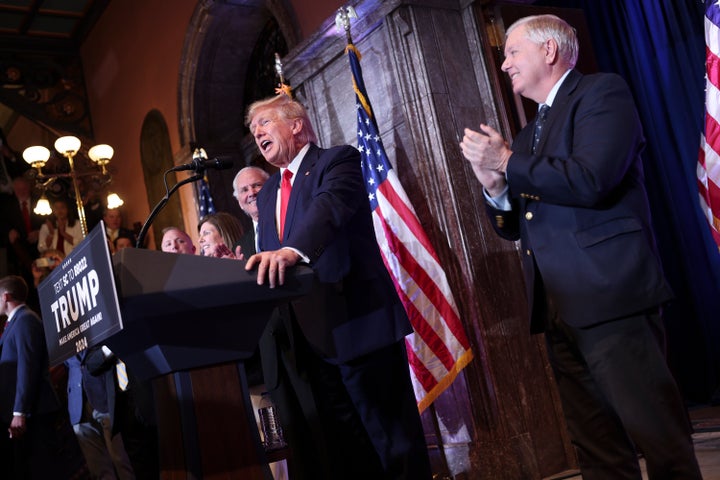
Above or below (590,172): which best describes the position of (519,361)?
below

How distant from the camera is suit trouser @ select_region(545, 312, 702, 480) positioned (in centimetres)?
167

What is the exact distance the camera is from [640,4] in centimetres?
431

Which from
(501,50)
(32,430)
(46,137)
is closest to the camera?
(501,50)

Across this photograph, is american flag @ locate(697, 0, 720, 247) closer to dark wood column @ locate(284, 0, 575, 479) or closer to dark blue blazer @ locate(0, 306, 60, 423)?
dark wood column @ locate(284, 0, 575, 479)

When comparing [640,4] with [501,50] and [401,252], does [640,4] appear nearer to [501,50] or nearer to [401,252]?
[501,50]

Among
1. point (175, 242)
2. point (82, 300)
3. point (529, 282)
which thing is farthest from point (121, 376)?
point (529, 282)

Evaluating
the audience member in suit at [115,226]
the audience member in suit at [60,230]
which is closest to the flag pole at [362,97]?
the audience member in suit at [115,226]

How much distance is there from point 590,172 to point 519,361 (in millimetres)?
2107

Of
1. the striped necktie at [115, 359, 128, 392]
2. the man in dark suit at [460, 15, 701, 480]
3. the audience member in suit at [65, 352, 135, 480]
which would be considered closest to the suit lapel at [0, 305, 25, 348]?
the audience member in suit at [65, 352, 135, 480]

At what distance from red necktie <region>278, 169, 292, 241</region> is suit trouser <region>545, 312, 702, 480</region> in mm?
920

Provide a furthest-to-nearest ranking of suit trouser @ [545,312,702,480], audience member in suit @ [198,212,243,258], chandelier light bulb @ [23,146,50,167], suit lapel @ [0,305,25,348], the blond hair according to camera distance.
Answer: chandelier light bulb @ [23,146,50,167]
suit lapel @ [0,305,25,348]
audience member in suit @ [198,212,243,258]
the blond hair
suit trouser @ [545,312,702,480]

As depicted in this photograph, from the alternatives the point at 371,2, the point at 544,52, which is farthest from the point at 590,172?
the point at 371,2

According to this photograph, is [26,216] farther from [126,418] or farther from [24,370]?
[126,418]

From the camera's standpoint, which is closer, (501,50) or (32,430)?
(501,50)
